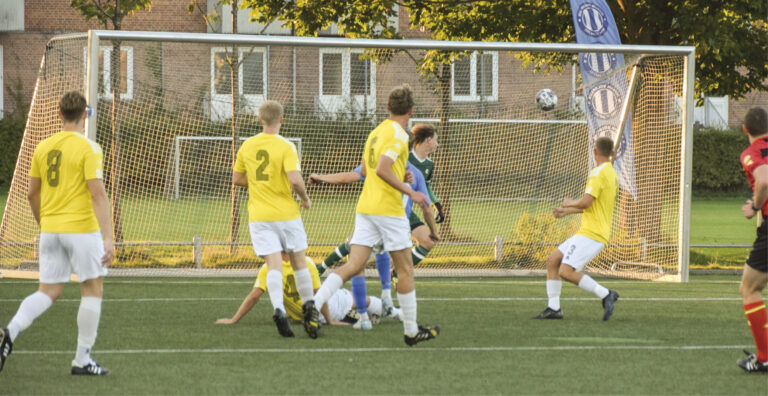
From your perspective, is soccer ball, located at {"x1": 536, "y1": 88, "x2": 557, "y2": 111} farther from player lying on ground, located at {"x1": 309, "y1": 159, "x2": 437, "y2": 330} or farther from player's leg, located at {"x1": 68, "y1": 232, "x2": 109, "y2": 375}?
player's leg, located at {"x1": 68, "y1": 232, "x2": 109, "y2": 375}

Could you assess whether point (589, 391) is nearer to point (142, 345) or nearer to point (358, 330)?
point (358, 330)

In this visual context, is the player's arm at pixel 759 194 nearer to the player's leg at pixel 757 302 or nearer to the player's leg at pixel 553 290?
the player's leg at pixel 757 302

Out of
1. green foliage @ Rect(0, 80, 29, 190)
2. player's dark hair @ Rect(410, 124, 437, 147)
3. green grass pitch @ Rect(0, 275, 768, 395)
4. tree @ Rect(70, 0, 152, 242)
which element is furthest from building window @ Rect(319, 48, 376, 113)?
green foliage @ Rect(0, 80, 29, 190)

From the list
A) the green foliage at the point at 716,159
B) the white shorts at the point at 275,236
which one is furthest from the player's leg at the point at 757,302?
the green foliage at the point at 716,159

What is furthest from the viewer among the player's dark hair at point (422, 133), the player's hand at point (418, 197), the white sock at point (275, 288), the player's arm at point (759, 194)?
the player's dark hair at point (422, 133)

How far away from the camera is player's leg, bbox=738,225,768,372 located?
711 cm

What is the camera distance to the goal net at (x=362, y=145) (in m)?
13.5

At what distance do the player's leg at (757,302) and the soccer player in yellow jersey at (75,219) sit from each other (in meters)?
4.23

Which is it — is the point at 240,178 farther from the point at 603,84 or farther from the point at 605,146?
the point at 603,84

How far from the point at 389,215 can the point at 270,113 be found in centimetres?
144

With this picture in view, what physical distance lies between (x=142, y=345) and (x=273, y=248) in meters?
1.30

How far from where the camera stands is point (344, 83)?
15.7m

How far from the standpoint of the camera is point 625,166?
570 inches

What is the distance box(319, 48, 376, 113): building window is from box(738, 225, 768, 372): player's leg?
29.7ft
